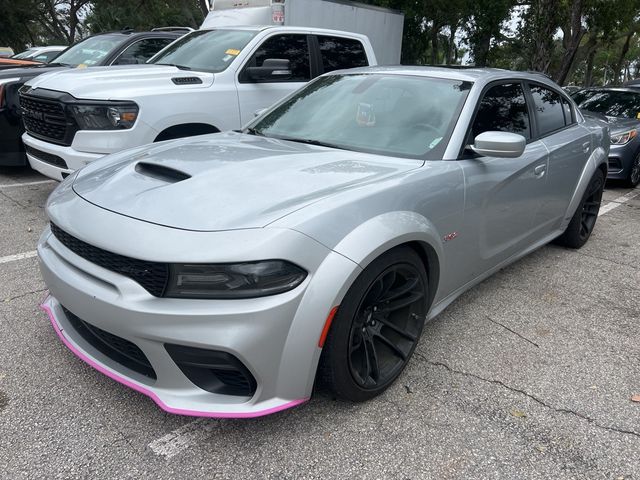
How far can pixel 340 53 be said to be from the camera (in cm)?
636

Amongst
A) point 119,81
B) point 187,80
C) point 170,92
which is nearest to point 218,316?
point 170,92

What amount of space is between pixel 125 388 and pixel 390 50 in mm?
10445

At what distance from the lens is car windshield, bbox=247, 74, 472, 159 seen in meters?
3.02

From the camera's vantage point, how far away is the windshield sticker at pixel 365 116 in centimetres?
320

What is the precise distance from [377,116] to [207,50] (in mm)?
3203

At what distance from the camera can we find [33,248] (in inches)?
169

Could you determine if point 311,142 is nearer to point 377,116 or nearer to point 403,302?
point 377,116

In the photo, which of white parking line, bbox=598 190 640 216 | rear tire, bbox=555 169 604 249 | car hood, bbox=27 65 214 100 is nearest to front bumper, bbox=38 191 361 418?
car hood, bbox=27 65 214 100

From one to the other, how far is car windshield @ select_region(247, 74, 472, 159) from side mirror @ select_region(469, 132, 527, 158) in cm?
21

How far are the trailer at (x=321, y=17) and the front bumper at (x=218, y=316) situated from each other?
22.4 ft

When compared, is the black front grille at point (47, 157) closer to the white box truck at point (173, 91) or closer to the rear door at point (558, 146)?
the white box truck at point (173, 91)

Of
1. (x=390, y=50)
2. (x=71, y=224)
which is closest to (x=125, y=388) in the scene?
A: (x=71, y=224)

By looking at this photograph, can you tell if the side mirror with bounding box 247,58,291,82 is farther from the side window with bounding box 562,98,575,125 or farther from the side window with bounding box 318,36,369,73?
the side window with bounding box 562,98,575,125

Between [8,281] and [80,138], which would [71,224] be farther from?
[80,138]
